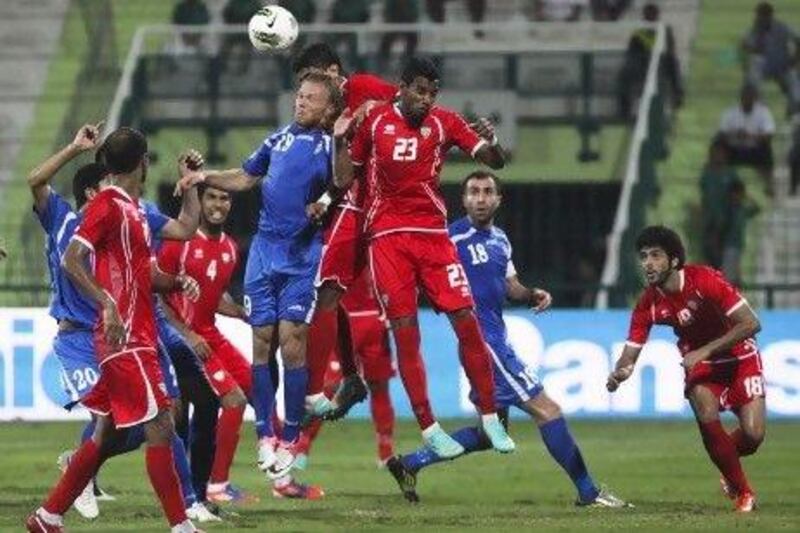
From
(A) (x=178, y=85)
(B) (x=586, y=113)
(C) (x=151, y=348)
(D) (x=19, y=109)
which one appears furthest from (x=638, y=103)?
(C) (x=151, y=348)

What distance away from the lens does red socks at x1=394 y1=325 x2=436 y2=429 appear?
1647 cm

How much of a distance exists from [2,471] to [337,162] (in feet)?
16.3

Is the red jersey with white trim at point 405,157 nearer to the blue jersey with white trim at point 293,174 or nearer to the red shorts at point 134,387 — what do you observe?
the blue jersey with white trim at point 293,174

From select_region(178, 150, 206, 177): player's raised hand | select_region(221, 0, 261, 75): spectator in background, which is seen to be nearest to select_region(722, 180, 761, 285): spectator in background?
select_region(221, 0, 261, 75): spectator in background

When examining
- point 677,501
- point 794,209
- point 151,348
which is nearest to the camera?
point 151,348

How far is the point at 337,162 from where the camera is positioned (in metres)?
16.3

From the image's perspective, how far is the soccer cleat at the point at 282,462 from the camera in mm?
16438

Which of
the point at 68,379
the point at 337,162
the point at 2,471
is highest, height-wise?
the point at 337,162

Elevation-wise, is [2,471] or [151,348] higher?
[151,348]

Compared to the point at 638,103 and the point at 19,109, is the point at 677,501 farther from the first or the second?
the point at 19,109

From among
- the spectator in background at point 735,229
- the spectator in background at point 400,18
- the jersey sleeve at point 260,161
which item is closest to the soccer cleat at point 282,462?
the jersey sleeve at point 260,161

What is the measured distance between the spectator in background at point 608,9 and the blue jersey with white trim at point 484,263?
573 inches

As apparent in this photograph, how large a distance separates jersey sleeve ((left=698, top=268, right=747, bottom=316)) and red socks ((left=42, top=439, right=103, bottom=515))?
182 inches

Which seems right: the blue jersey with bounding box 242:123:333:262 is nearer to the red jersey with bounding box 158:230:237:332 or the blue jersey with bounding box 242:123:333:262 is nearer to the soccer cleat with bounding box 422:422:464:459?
the red jersey with bounding box 158:230:237:332
